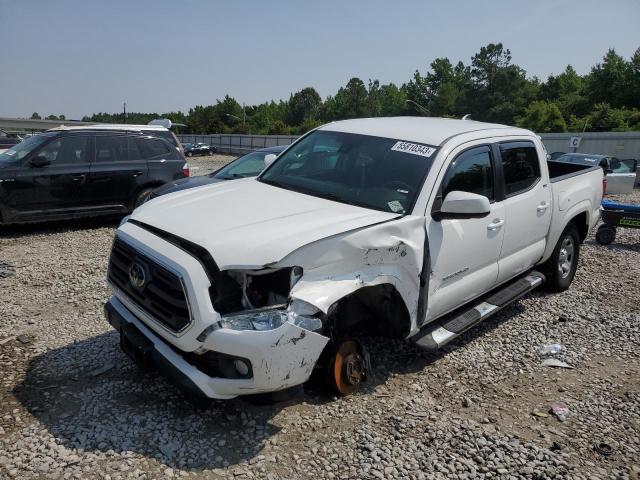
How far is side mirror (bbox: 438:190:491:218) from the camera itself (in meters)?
3.61

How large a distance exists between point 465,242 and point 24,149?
7860 mm

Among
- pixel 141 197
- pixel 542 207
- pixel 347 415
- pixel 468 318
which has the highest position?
pixel 542 207

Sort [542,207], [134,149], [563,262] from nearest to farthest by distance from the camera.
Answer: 1. [542,207]
2. [563,262]
3. [134,149]

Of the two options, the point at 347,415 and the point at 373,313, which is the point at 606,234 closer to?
the point at 373,313

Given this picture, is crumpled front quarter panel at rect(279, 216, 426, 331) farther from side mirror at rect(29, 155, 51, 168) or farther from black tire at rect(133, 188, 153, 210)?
side mirror at rect(29, 155, 51, 168)

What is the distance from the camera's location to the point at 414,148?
4.12 m

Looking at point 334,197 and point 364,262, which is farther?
point 334,197

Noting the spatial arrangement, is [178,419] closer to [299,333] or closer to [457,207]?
[299,333]

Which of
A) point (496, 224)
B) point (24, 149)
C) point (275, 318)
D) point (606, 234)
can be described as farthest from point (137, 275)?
point (606, 234)

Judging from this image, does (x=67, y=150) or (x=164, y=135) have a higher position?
(x=164, y=135)

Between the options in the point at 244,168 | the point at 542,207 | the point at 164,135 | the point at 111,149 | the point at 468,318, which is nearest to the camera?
the point at 468,318

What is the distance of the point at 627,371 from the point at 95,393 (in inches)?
173

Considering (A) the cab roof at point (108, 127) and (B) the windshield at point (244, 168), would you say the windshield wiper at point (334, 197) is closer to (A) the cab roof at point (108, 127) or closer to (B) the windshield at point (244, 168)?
(B) the windshield at point (244, 168)

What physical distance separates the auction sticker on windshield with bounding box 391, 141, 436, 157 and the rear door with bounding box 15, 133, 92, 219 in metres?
6.67
